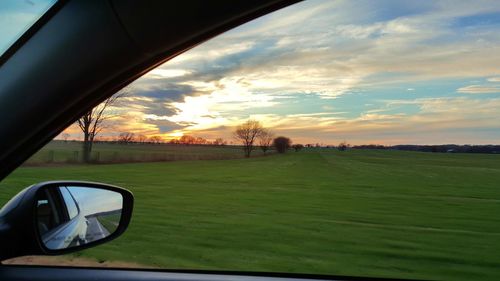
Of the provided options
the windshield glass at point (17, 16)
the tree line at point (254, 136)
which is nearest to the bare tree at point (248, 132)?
the tree line at point (254, 136)

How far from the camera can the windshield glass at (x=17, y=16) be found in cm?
154

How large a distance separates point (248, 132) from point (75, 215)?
118 cm

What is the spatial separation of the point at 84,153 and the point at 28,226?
1189mm

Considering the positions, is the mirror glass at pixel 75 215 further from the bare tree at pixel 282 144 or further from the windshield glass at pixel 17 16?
the bare tree at pixel 282 144

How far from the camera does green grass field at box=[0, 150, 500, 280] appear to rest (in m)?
2.37

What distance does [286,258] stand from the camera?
8.08ft

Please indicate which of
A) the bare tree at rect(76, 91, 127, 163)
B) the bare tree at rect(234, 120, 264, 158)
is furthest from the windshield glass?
the bare tree at rect(234, 120, 264, 158)

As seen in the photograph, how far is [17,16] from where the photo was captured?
64.9 inches

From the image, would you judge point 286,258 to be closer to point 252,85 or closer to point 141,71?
point 252,85

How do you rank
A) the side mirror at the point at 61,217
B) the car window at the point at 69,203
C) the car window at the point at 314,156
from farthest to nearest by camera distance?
the car window at the point at 314,156 → the car window at the point at 69,203 → the side mirror at the point at 61,217

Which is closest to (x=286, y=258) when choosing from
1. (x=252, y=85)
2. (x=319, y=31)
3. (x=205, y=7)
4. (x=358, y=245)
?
(x=358, y=245)

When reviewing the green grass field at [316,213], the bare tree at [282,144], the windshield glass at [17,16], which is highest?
the windshield glass at [17,16]

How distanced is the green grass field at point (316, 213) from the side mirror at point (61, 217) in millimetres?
531

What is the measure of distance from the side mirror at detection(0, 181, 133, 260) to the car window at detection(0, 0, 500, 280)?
1.45 feet
